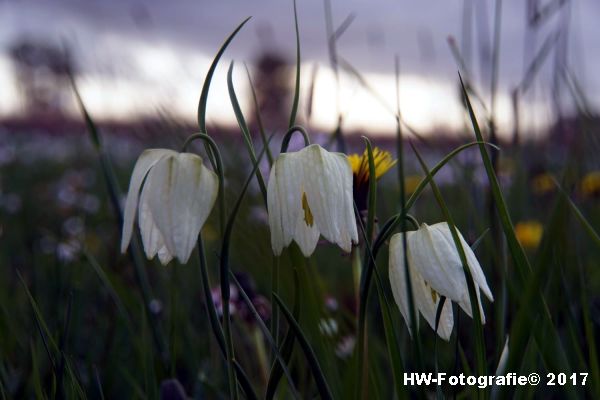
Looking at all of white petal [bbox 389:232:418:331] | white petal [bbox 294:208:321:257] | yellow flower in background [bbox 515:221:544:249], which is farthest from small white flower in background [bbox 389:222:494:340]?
yellow flower in background [bbox 515:221:544:249]

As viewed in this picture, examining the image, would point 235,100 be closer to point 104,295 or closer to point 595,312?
point 595,312

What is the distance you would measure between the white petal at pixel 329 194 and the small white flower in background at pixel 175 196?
4.8 inches

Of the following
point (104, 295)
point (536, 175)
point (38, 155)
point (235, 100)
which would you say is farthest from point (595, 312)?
point (38, 155)

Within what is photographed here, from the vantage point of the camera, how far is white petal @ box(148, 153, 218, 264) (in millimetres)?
818

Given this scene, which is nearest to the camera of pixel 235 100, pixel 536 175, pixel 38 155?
pixel 235 100

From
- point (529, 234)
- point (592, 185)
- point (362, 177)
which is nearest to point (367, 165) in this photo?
point (362, 177)

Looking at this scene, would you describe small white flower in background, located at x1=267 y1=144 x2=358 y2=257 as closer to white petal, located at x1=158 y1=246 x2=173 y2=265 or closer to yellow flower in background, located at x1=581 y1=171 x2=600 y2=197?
white petal, located at x1=158 y1=246 x2=173 y2=265

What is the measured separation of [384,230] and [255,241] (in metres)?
0.42

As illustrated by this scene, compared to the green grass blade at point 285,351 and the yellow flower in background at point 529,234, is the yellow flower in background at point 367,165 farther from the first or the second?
the yellow flower in background at point 529,234

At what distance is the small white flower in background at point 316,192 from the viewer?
830 millimetres

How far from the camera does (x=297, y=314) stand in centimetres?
88

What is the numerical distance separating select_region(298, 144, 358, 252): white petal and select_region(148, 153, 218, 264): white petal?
0.40ft

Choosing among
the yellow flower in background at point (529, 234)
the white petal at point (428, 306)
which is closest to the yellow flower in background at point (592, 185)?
the yellow flower in background at point (529, 234)

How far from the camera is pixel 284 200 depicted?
0.83 m
